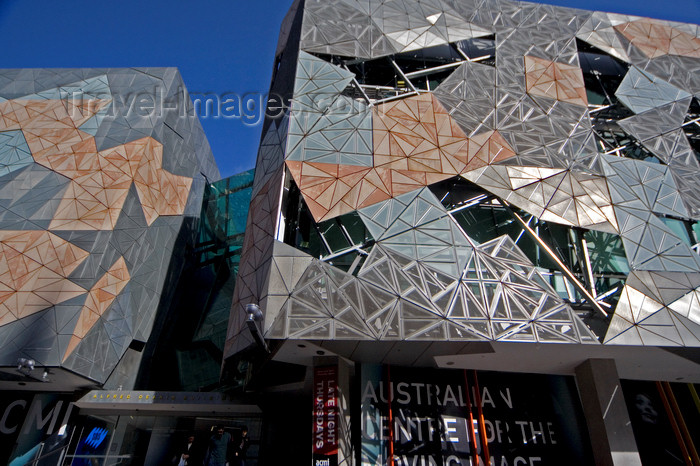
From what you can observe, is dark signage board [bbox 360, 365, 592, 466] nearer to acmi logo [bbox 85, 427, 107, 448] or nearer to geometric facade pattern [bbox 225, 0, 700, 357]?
geometric facade pattern [bbox 225, 0, 700, 357]

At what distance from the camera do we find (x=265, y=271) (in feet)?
50.1

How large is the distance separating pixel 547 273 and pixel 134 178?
1895 cm

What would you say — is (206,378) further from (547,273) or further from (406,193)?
(547,273)

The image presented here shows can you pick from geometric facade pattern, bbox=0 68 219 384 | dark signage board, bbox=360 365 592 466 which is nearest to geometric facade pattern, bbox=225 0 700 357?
dark signage board, bbox=360 365 592 466

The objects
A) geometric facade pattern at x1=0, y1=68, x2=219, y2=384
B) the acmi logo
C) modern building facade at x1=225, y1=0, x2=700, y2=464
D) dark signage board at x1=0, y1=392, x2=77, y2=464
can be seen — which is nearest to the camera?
modern building facade at x1=225, y1=0, x2=700, y2=464

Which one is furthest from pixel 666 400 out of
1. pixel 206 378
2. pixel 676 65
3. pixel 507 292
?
pixel 206 378

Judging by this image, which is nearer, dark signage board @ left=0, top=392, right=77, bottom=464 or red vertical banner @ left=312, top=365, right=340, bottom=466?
red vertical banner @ left=312, top=365, right=340, bottom=466

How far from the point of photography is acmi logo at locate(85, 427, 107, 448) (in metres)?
18.5

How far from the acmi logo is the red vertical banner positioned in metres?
10.6

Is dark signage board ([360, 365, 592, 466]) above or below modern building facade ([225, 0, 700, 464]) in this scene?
below

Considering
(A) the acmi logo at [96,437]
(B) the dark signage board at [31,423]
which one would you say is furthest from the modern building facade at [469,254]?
(B) the dark signage board at [31,423]

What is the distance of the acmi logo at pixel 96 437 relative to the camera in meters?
18.5

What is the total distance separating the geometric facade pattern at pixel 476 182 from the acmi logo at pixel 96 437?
320 inches

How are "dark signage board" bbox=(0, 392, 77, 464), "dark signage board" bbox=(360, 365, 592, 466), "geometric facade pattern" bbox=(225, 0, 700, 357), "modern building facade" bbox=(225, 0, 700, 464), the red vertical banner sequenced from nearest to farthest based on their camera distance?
the red vertical banner → "modern building facade" bbox=(225, 0, 700, 464) → "geometric facade pattern" bbox=(225, 0, 700, 357) → "dark signage board" bbox=(360, 365, 592, 466) → "dark signage board" bbox=(0, 392, 77, 464)
